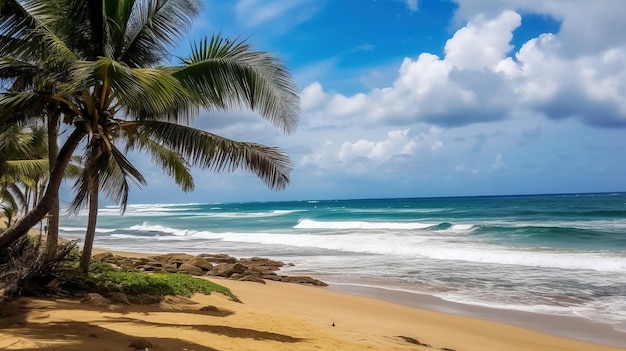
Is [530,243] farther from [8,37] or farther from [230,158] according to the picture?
[8,37]

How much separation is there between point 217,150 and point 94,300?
2.72 meters

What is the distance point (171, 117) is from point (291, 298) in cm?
505

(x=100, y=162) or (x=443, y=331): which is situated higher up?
(x=100, y=162)

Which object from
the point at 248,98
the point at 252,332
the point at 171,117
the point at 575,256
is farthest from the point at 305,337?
the point at 575,256

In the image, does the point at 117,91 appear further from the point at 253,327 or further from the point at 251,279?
the point at 251,279

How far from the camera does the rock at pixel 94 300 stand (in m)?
6.59

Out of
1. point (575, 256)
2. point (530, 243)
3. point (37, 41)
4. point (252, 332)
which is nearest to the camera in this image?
point (252, 332)

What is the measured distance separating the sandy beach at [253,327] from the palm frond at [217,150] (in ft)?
7.22

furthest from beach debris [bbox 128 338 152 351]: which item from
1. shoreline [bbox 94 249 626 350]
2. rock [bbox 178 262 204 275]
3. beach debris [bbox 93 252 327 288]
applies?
rock [bbox 178 262 204 275]

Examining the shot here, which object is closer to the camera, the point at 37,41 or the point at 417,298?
the point at 37,41

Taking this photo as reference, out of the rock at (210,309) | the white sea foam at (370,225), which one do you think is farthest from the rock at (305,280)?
the white sea foam at (370,225)

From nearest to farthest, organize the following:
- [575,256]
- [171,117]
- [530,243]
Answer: [171,117]
[575,256]
[530,243]

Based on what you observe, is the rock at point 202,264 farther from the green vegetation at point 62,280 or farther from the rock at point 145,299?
the rock at point 145,299

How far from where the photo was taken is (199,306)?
A: 770 centimetres
